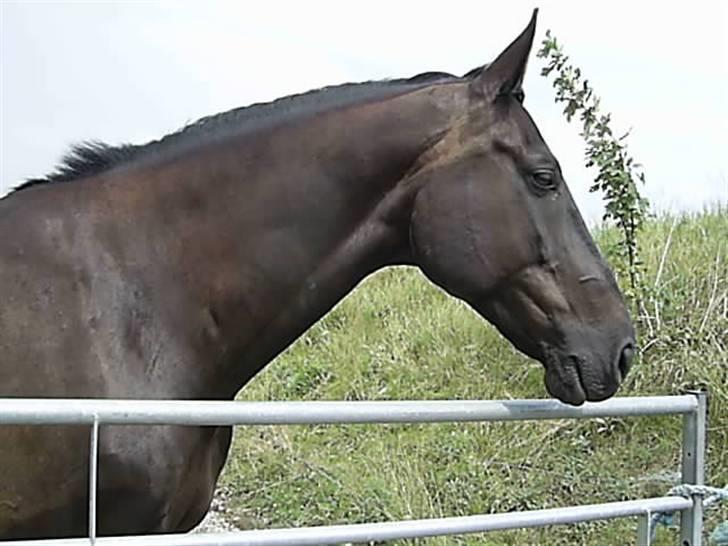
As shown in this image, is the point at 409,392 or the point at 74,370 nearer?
the point at 74,370

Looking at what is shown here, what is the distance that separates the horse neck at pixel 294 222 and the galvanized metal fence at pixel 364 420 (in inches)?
25.3

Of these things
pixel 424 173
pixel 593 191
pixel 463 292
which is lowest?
pixel 463 292

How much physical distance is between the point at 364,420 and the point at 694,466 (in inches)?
36.6

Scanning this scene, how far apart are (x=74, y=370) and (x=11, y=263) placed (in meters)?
0.31

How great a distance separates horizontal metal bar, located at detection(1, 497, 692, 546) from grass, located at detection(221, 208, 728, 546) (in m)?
2.41

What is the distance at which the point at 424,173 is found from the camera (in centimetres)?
241

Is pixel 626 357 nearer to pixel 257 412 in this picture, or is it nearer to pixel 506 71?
pixel 506 71

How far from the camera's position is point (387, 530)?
5.73 feet

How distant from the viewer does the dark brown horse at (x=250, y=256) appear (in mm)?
2213

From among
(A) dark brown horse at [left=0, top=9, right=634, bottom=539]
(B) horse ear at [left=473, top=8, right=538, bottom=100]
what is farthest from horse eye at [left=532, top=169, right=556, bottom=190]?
(B) horse ear at [left=473, top=8, right=538, bottom=100]

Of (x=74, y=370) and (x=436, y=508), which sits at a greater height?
(x=74, y=370)

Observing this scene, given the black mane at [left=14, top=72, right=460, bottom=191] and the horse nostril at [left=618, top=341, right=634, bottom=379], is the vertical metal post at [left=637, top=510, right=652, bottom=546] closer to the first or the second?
the horse nostril at [left=618, top=341, right=634, bottom=379]

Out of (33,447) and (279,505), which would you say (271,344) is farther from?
(279,505)

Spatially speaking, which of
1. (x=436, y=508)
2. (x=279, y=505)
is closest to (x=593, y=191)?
(x=436, y=508)
